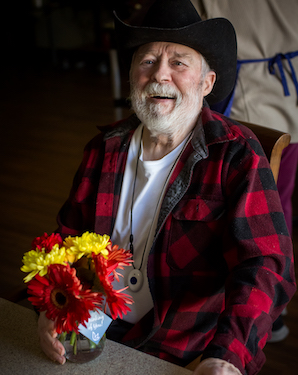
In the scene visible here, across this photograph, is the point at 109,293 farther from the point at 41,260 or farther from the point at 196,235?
the point at 196,235

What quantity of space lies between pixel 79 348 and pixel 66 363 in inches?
2.1

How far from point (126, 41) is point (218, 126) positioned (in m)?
0.44

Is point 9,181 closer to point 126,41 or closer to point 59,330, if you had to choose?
point 126,41

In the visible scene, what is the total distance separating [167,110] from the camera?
1393 mm

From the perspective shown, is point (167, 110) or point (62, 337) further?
point (167, 110)

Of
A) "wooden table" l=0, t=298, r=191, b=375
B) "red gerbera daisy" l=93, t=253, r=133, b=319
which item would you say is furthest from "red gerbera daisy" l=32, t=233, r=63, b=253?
"wooden table" l=0, t=298, r=191, b=375

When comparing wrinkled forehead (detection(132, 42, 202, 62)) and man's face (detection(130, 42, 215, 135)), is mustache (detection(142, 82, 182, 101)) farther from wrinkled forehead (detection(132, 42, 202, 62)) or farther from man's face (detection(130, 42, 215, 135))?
wrinkled forehead (detection(132, 42, 202, 62))

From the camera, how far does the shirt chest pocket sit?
1269 mm

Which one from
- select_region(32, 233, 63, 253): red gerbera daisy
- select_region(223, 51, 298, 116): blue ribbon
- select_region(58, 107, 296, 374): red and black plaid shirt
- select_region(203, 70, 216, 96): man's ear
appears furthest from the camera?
select_region(223, 51, 298, 116): blue ribbon

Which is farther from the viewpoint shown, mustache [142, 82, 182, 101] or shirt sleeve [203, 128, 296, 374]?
mustache [142, 82, 182, 101]

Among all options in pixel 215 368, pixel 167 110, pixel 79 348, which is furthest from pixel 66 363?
pixel 167 110

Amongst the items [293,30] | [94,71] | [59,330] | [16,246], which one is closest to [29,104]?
[94,71]

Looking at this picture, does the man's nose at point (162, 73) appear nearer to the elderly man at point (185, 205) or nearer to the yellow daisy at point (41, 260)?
the elderly man at point (185, 205)

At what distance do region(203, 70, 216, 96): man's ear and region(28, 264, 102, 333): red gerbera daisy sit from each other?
870 mm
